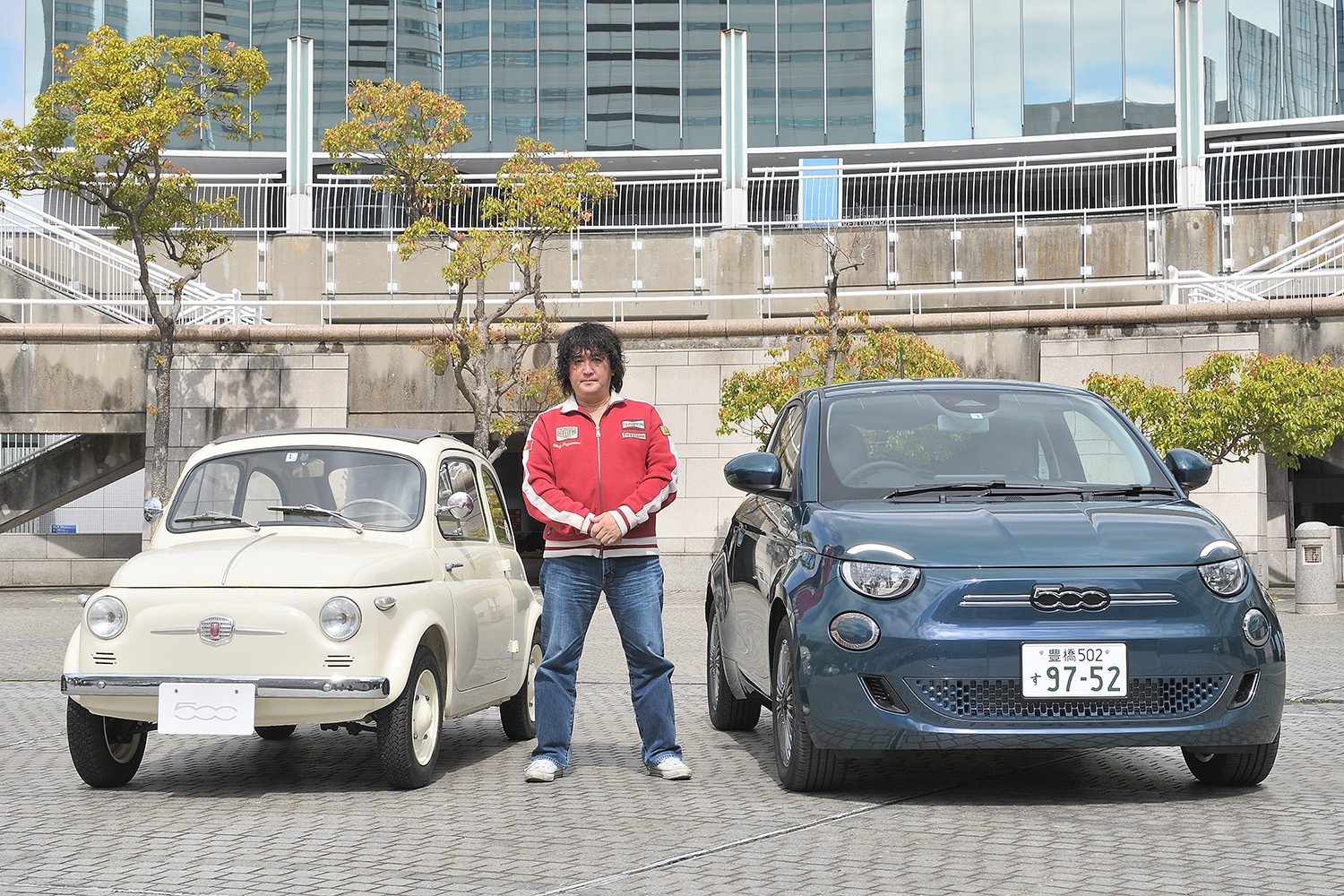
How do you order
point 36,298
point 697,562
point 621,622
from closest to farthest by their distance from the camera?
point 621,622, point 697,562, point 36,298

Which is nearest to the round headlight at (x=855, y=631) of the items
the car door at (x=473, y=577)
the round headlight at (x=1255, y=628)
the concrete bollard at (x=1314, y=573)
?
the round headlight at (x=1255, y=628)

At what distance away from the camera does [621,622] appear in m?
6.86

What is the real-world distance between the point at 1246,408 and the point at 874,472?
14856 mm

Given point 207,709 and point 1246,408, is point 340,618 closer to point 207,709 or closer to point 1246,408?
point 207,709

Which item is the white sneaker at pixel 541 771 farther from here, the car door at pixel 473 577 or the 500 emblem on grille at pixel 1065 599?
the 500 emblem on grille at pixel 1065 599

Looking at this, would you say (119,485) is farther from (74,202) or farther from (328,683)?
(328,683)

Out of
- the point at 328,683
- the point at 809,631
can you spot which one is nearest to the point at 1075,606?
the point at 809,631

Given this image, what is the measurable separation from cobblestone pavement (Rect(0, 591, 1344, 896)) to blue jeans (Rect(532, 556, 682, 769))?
0.31 metres

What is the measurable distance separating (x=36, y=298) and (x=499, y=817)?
76.6 ft

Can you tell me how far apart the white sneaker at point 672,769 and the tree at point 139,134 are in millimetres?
17013

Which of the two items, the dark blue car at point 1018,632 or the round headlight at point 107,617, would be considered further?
the round headlight at point 107,617

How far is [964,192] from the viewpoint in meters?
33.3

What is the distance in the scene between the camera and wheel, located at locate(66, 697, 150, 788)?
6.56 metres

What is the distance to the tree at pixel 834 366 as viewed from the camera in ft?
72.4
